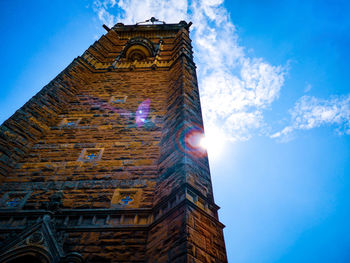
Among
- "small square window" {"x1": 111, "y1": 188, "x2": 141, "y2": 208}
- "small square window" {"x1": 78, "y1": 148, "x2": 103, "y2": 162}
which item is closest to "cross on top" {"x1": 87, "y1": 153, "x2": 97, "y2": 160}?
"small square window" {"x1": 78, "y1": 148, "x2": 103, "y2": 162}

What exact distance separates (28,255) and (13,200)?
1.79 meters

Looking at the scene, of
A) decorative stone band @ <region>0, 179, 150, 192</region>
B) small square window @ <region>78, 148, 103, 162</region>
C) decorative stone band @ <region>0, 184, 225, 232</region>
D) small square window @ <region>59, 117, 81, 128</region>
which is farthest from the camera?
small square window @ <region>59, 117, 81, 128</region>

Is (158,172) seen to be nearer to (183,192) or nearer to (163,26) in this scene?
(183,192)

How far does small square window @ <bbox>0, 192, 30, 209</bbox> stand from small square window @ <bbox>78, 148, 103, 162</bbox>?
4.31ft

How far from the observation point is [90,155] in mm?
5773

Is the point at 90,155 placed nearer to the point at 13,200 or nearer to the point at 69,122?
the point at 13,200

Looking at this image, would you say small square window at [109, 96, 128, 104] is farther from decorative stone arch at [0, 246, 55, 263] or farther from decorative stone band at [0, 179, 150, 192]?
decorative stone arch at [0, 246, 55, 263]

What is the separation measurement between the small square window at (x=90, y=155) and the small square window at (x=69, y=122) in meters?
1.47

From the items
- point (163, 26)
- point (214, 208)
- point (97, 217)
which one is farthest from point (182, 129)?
point (163, 26)

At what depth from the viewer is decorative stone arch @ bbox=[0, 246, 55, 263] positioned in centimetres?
323

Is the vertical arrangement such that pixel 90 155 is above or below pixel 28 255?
above

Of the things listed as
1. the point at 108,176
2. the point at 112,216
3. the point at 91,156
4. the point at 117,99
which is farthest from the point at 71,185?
the point at 117,99

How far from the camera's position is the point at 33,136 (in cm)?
635

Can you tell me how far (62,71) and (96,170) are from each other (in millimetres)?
5701
